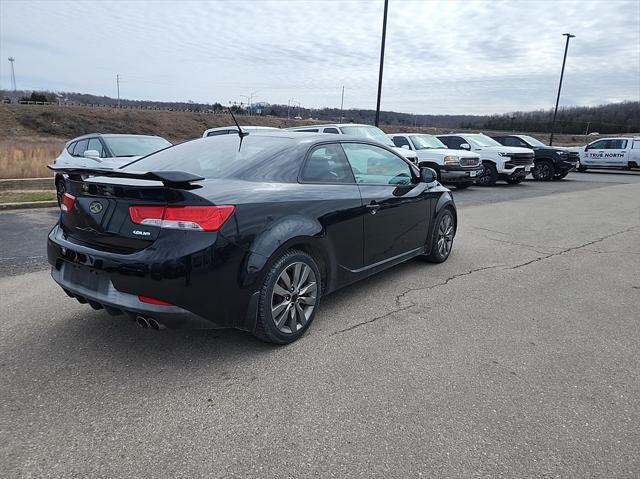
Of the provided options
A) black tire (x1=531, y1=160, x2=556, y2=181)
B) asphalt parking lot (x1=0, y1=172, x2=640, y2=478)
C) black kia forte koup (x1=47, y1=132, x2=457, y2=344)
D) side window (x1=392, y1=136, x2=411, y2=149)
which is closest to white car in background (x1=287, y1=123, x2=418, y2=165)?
side window (x1=392, y1=136, x2=411, y2=149)

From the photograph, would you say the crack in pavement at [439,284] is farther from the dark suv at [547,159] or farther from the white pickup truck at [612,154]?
the white pickup truck at [612,154]

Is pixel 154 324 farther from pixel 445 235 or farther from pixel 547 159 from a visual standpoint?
pixel 547 159

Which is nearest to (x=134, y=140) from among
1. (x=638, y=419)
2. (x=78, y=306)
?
(x=78, y=306)

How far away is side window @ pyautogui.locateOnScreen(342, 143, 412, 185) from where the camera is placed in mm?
4395

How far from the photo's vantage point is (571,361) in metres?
3.38

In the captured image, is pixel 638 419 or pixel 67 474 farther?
A: pixel 638 419

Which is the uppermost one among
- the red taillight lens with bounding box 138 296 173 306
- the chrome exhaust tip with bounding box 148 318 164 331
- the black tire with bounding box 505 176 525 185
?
the red taillight lens with bounding box 138 296 173 306

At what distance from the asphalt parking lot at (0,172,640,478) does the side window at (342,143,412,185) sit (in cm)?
116

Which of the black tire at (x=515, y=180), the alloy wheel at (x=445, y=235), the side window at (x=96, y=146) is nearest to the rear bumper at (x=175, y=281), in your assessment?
the alloy wheel at (x=445, y=235)

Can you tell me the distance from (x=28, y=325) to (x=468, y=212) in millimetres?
8960

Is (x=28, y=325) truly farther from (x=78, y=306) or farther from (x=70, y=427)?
(x=70, y=427)

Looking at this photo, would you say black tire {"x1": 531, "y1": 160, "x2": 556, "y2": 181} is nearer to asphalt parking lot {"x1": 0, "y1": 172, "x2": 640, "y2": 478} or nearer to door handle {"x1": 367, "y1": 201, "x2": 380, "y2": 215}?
asphalt parking lot {"x1": 0, "y1": 172, "x2": 640, "y2": 478}

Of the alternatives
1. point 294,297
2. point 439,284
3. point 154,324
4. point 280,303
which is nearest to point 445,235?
point 439,284

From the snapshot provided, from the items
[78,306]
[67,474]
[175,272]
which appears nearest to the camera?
[67,474]
